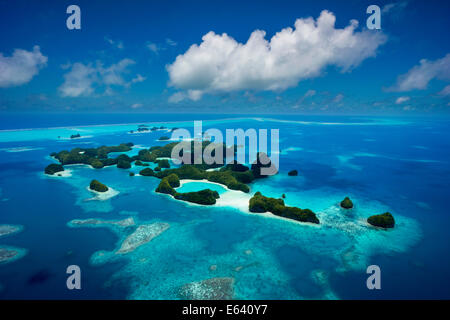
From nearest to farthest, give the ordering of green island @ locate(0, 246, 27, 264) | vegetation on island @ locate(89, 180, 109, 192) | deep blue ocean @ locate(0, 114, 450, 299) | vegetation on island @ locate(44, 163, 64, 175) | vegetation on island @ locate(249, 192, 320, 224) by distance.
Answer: deep blue ocean @ locate(0, 114, 450, 299) < green island @ locate(0, 246, 27, 264) < vegetation on island @ locate(249, 192, 320, 224) < vegetation on island @ locate(89, 180, 109, 192) < vegetation on island @ locate(44, 163, 64, 175)

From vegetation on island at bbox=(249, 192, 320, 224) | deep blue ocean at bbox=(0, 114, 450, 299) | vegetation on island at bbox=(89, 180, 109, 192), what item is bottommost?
deep blue ocean at bbox=(0, 114, 450, 299)

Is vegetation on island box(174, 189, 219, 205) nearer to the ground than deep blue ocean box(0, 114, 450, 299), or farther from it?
farther from it

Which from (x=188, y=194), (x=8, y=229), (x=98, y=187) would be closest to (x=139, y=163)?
(x=98, y=187)

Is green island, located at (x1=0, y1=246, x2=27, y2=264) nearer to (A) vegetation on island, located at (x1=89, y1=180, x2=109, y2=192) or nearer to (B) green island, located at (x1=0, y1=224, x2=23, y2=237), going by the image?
(B) green island, located at (x1=0, y1=224, x2=23, y2=237)

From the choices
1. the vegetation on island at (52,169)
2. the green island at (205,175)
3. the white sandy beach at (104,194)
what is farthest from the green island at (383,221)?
the vegetation on island at (52,169)

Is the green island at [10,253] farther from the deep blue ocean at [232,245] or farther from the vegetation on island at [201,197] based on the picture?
the vegetation on island at [201,197]

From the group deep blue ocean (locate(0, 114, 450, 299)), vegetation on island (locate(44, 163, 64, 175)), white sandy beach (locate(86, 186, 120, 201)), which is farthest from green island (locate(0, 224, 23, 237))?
vegetation on island (locate(44, 163, 64, 175))

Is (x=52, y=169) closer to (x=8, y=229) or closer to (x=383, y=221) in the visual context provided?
(x=8, y=229)
